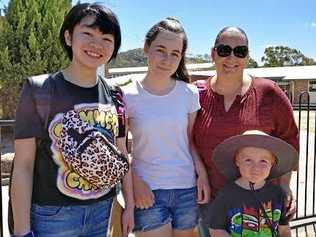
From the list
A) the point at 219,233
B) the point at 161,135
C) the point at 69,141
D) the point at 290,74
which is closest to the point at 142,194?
the point at 161,135

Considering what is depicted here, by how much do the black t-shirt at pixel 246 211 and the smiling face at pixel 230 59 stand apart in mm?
662

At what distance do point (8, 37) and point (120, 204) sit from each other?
12256 millimetres

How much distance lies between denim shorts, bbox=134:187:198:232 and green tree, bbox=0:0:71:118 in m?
11.2

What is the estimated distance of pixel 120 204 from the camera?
233 cm

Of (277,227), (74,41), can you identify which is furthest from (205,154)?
(74,41)

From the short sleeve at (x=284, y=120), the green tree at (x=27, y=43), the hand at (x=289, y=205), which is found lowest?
the hand at (x=289, y=205)

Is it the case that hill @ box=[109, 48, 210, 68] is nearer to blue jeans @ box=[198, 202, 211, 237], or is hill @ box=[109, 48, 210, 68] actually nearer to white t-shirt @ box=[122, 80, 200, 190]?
white t-shirt @ box=[122, 80, 200, 190]

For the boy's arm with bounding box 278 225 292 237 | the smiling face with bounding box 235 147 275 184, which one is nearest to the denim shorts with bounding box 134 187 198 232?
the smiling face with bounding box 235 147 275 184

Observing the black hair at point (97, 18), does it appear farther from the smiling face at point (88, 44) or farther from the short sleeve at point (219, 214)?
the short sleeve at point (219, 214)

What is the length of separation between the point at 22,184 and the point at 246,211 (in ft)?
3.57

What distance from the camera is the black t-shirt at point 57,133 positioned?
6.11 feet

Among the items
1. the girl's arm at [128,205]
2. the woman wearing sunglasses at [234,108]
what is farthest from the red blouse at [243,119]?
the girl's arm at [128,205]

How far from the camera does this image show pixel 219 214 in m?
2.33

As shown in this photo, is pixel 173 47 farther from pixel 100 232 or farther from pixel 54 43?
pixel 54 43
